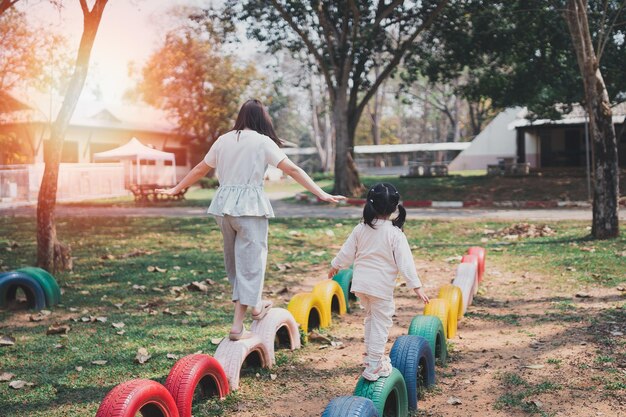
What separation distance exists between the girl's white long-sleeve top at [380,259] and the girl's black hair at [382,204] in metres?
0.05

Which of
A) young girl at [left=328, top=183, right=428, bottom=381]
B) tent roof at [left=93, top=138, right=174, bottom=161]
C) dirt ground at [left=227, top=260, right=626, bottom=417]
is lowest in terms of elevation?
dirt ground at [left=227, top=260, right=626, bottom=417]

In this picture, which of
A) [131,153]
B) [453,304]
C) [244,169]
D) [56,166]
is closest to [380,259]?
[244,169]

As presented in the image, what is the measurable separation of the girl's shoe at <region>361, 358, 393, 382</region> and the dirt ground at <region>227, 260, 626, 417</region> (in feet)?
1.56

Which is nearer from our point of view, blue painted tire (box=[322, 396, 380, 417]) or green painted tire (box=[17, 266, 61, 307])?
blue painted tire (box=[322, 396, 380, 417])

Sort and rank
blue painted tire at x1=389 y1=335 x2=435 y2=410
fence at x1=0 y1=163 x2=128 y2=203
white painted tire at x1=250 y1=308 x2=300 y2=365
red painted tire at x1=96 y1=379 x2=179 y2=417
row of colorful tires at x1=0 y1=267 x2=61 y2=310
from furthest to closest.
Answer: fence at x1=0 y1=163 x2=128 y2=203 → row of colorful tires at x1=0 y1=267 x2=61 y2=310 → white painted tire at x1=250 y1=308 x2=300 y2=365 → blue painted tire at x1=389 y1=335 x2=435 y2=410 → red painted tire at x1=96 y1=379 x2=179 y2=417

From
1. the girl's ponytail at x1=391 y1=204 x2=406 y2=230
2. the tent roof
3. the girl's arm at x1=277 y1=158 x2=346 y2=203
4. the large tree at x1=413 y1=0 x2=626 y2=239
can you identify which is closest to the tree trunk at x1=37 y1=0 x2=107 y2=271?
the girl's arm at x1=277 y1=158 x2=346 y2=203

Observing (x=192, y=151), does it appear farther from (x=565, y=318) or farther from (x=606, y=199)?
(x=565, y=318)

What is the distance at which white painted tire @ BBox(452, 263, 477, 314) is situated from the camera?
6498mm

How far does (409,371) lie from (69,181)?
27772mm

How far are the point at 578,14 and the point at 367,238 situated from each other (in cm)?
876

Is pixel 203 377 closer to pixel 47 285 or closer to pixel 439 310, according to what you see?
pixel 439 310

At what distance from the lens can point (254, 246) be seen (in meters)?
4.35

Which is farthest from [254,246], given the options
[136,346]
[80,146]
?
[80,146]

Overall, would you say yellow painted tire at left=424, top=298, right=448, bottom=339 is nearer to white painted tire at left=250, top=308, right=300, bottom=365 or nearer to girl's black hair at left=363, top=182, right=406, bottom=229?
white painted tire at left=250, top=308, right=300, bottom=365
